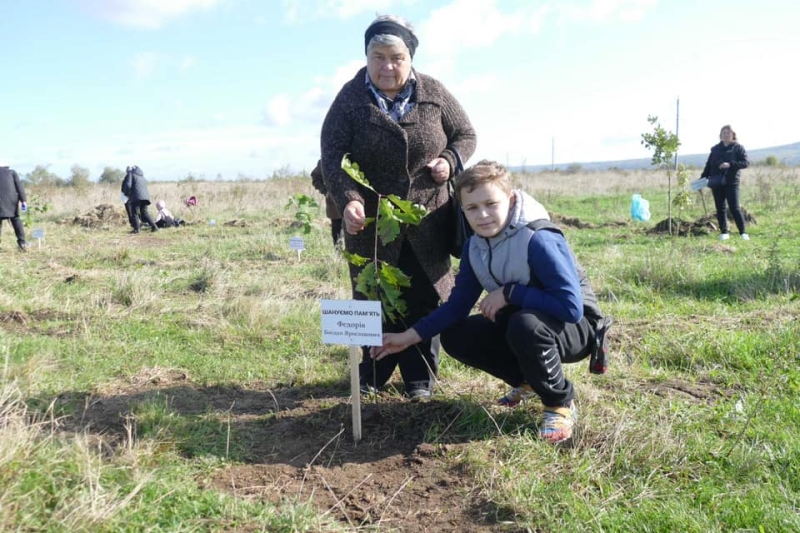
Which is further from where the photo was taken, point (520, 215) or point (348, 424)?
point (348, 424)

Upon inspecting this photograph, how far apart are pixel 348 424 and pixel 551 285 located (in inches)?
45.8

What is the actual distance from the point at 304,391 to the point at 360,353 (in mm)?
503

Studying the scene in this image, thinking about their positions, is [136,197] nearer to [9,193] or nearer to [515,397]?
[9,193]

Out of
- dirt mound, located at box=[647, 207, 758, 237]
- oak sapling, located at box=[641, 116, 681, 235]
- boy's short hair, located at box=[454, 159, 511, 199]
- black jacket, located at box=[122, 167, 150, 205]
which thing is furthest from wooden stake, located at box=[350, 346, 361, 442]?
black jacket, located at box=[122, 167, 150, 205]

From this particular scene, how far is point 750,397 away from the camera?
311cm

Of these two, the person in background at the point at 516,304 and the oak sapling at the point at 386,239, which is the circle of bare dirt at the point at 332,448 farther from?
the oak sapling at the point at 386,239

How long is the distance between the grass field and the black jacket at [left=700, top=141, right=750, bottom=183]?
3945mm

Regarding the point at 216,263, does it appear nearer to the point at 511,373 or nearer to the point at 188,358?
the point at 188,358

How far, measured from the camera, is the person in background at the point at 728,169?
948 centimetres

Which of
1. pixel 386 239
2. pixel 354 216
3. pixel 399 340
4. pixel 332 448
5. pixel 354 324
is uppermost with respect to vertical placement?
pixel 354 216

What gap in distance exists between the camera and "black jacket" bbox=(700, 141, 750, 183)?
951cm

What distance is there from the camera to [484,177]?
8.68ft

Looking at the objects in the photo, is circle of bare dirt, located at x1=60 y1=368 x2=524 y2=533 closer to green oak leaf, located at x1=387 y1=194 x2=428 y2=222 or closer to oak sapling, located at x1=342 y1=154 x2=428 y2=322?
oak sapling, located at x1=342 y1=154 x2=428 y2=322

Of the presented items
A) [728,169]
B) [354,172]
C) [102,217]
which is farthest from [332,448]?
[102,217]
